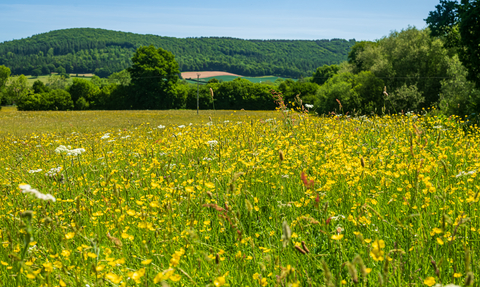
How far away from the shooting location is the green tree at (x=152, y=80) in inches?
2894

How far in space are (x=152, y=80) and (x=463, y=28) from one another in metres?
67.2

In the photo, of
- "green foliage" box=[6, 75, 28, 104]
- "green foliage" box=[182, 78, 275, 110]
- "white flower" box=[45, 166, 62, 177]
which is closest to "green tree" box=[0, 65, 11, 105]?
"green foliage" box=[6, 75, 28, 104]

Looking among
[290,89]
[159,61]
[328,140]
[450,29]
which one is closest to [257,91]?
[290,89]

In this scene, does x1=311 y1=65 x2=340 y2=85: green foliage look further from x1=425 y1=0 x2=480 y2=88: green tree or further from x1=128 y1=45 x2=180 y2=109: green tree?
x1=425 y1=0 x2=480 y2=88: green tree

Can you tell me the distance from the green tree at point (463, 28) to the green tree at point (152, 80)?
6310cm

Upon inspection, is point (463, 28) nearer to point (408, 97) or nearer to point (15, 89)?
point (408, 97)

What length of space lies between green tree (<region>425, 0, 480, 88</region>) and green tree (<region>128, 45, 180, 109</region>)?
63.1m

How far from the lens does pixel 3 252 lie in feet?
10.7

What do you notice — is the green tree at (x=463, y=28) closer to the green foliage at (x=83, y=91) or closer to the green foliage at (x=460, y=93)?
the green foliage at (x=460, y=93)

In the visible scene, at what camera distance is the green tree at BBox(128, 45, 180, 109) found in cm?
7350

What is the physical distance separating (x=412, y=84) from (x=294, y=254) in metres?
40.2

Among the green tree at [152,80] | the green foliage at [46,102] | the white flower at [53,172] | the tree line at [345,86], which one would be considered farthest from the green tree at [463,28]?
the green foliage at [46,102]

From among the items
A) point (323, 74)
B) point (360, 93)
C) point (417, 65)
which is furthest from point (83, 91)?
point (417, 65)

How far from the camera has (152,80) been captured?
241 feet
